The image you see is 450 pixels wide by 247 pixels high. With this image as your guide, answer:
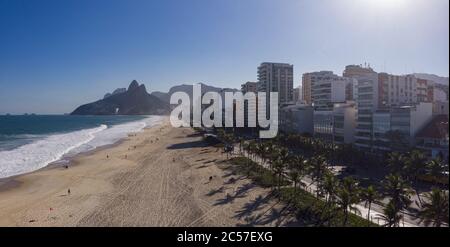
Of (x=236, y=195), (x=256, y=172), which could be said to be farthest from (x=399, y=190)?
(x=256, y=172)

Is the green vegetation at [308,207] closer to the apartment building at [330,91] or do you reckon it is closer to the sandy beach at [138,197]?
the sandy beach at [138,197]

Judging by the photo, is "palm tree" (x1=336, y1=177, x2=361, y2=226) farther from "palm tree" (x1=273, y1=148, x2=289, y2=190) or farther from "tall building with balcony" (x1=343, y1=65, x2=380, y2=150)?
"tall building with balcony" (x1=343, y1=65, x2=380, y2=150)

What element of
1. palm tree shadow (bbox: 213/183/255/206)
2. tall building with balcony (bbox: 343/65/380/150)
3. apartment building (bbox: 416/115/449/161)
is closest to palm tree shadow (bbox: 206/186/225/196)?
palm tree shadow (bbox: 213/183/255/206)

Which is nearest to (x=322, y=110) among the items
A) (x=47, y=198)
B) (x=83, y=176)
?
(x=83, y=176)
